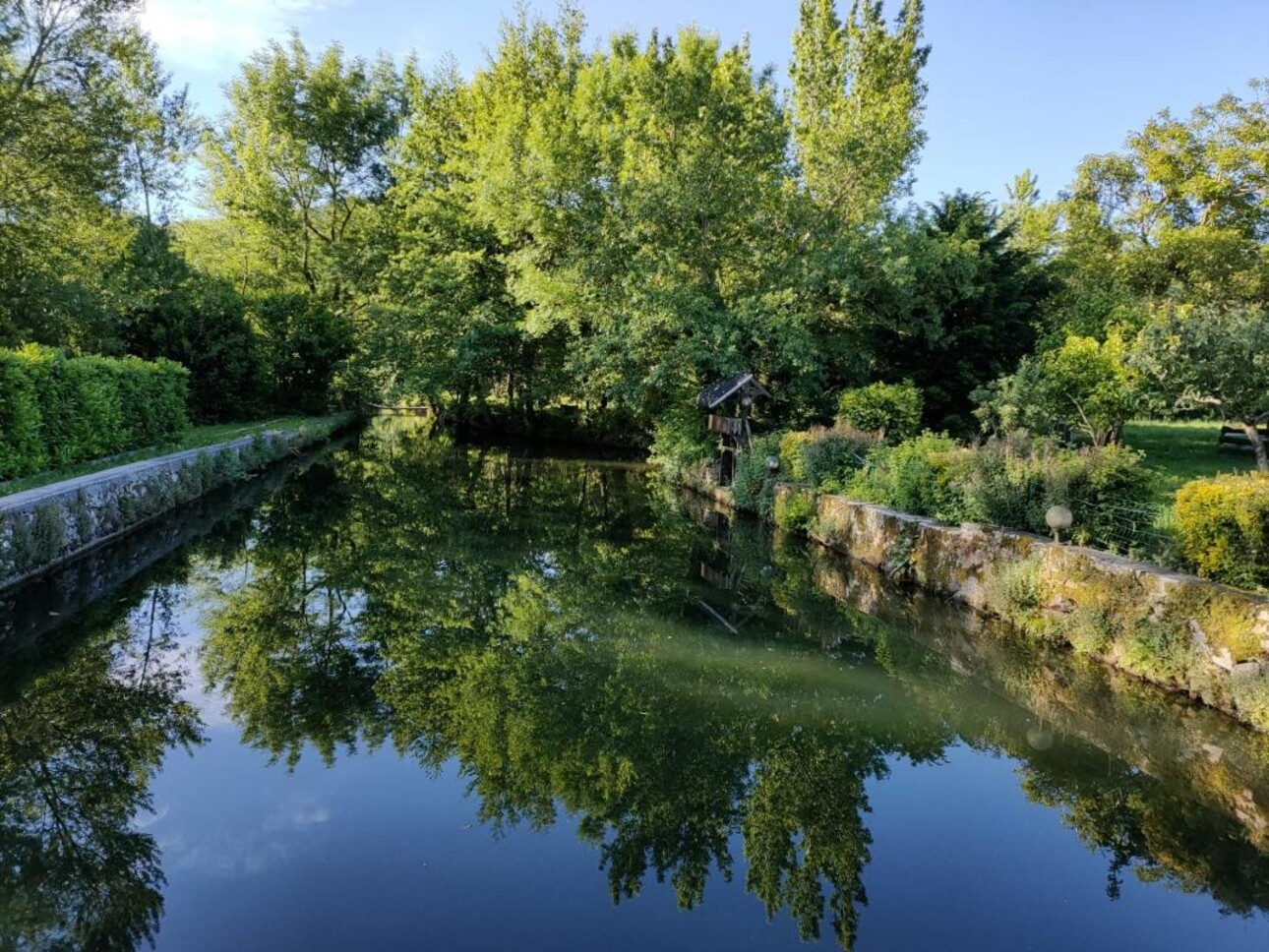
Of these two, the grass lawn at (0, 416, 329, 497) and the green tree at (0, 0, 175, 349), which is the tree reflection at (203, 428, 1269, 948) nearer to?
the grass lawn at (0, 416, 329, 497)

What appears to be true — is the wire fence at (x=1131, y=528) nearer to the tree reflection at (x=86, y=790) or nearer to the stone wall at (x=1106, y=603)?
the stone wall at (x=1106, y=603)

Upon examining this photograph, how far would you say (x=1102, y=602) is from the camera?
7113 mm

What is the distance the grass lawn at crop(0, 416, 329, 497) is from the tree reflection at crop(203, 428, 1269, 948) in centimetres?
333

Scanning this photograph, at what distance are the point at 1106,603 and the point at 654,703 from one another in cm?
459

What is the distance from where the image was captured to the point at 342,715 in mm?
5570

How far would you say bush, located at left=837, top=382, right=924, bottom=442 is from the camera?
15875 mm

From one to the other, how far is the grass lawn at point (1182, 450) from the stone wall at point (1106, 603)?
172 inches

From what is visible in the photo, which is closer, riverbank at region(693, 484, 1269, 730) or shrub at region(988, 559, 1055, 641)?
riverbank at region(693, 484, 1269, 730)

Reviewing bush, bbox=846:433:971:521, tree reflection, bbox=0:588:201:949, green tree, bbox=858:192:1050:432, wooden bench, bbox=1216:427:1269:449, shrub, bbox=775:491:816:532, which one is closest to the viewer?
tree reflection, bbox=0:588:201:949

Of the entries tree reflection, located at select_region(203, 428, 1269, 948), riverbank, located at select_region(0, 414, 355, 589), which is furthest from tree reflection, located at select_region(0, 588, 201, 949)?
riverbank, located at select_region(0, 414, 355, 589)

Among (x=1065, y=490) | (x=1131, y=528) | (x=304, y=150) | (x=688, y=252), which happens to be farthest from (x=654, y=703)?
(x=304, y=150)

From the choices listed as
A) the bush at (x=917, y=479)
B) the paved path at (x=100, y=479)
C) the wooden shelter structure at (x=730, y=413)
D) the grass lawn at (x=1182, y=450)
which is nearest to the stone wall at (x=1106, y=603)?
the bush at (x=917, y=479)

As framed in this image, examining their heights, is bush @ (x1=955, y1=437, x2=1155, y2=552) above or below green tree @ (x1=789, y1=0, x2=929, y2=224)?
below

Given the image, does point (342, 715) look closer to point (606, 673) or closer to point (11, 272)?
point (606, 673)
